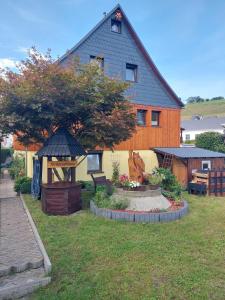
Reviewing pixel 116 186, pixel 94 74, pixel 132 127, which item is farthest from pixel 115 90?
pixel 116 186

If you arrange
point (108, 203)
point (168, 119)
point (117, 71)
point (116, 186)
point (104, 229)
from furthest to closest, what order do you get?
1. point (168, 119)
2. point (117, 71)
3. point (116, 186)
4. point (108, 203)
5. point (104, 229)

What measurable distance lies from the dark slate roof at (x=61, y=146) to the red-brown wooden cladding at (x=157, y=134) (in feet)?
23.6

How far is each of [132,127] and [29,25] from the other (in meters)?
7.15

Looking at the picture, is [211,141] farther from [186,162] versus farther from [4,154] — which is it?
[4,154]

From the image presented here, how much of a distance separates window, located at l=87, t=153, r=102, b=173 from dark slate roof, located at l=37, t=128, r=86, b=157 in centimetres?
581

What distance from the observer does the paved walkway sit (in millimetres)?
5395

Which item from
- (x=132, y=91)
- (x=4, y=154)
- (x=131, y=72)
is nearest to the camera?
(x=132, y=91)

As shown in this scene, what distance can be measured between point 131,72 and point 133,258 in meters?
16.2

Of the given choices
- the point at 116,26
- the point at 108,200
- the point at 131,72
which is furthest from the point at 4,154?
the point at 108,200

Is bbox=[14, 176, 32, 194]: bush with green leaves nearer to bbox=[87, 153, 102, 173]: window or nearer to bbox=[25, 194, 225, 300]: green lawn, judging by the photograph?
bbox=[87, 153, 102, 173]: window

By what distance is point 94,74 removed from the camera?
460 inches

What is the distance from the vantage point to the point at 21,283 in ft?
17.9

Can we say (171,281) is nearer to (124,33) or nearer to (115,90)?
(115,90)

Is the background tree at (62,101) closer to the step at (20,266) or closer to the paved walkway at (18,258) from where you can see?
the paved walkway at (18,258)
